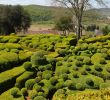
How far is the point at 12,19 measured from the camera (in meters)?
81.4

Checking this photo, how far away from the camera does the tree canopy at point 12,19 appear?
257 ft

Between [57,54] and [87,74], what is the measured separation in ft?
19.4

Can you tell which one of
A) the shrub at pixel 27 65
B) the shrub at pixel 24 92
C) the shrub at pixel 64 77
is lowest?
the shrub at pixel 24 92

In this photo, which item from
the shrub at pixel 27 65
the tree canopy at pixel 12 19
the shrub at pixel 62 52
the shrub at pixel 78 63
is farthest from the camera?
the tree canopy at pixel 12 19

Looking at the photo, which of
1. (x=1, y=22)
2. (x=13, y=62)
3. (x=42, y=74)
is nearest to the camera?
(x=42, y=74)

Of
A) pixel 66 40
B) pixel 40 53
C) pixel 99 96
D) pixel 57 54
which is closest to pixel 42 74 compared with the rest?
pixel 40 53

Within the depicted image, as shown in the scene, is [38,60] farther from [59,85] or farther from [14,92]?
[14,92]

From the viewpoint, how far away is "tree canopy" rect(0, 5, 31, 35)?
78375mm

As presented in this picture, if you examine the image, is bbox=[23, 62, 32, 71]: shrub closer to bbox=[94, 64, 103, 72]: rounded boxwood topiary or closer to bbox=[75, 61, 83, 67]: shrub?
bbox=[75, 61, 83, 67]: shrub

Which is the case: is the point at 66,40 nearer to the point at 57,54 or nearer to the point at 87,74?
the point at 57,54

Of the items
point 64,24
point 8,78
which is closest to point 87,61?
point 8,78

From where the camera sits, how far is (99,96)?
1309 centimetres

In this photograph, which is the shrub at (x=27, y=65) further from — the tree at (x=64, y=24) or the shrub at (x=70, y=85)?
the tree at (x=64, y=24)

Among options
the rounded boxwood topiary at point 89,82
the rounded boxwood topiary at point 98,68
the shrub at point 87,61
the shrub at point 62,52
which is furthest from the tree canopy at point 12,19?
the rounded boxwood topiary at point 89,82
